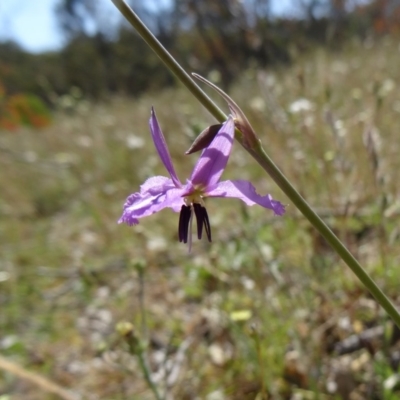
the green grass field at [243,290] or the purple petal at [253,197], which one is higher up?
the green grass field at [243,290]

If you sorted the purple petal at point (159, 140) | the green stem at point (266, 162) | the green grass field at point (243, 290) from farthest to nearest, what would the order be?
1. the green grass field at point (243, 290)
2. the purple petal at point (159, 140)
3. the green stem at point (266, 162)

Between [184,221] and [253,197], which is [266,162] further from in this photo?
[184,221]

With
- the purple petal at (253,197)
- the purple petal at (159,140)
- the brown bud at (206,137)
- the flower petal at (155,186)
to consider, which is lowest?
the purple petal at (253,197)

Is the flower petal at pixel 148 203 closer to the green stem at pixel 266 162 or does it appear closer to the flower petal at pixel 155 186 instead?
the flower petal at pixel 155 186

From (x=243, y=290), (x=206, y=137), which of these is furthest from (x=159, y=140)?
(x=243, y=290)

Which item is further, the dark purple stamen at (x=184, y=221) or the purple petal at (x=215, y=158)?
the dark purple stamen at (x=184, y=221)

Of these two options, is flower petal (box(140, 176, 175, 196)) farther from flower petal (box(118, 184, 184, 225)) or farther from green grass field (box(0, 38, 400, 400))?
green grass field (box(0, 38, 400, 400))

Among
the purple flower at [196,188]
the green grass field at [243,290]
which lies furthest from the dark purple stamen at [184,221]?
the green grass field at [243,290]
